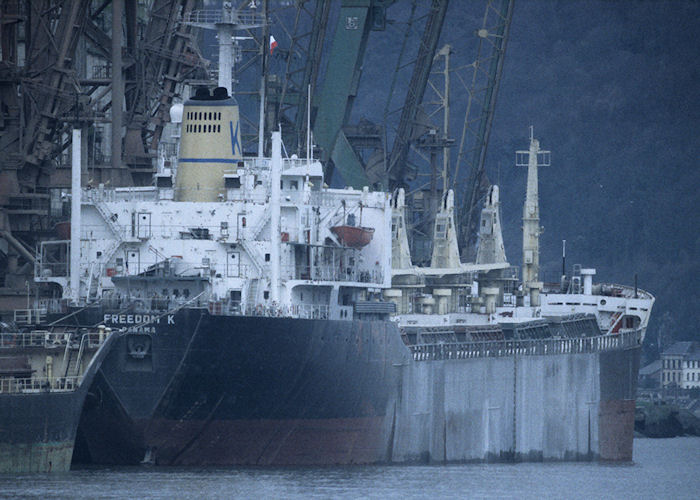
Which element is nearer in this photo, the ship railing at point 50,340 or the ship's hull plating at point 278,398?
the ship railing at point 50,340

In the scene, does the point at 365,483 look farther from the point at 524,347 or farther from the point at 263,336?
the point at 524,347

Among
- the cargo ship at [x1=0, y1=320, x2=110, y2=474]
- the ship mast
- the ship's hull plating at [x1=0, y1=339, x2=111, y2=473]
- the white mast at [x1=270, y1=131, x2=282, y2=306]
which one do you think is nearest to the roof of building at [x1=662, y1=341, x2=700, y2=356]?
the ship mast

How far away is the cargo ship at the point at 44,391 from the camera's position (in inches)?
1783

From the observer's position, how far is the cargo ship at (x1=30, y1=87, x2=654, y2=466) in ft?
157

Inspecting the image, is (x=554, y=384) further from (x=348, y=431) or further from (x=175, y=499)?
(x=175, y=499)

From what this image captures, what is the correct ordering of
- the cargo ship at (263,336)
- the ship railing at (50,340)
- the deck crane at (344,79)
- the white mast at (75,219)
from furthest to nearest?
the deck crane at (344,79) → the white mast at (75,219) → the cargo ship at (263,336) → the ship railing at (50,340)

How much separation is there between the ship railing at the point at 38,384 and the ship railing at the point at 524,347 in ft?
44.8

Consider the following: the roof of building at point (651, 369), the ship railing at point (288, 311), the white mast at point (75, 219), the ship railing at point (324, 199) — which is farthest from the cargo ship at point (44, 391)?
the roof of building at point (651, 369)

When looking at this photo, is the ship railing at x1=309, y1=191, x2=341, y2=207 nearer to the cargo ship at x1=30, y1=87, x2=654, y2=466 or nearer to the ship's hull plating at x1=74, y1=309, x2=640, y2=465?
the cargo ship at x1=30, y1=87, x2=654, y2=466

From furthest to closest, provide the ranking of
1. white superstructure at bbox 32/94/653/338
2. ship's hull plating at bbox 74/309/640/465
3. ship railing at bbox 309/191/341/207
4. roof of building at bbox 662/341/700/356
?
roof of building at bbox 662/341/700/356 < ship railing at bbox 309/191/341/207 < white superstructure at bbox 32/94/653/338 < ship's hull plating at bbox 74/309/640/465

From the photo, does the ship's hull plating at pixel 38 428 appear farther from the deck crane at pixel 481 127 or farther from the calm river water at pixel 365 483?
the deck crane at pixel 481 127

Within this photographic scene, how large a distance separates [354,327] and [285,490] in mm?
7713

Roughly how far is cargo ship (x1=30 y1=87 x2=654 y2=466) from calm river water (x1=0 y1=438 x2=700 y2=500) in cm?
96

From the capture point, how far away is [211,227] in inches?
2028
